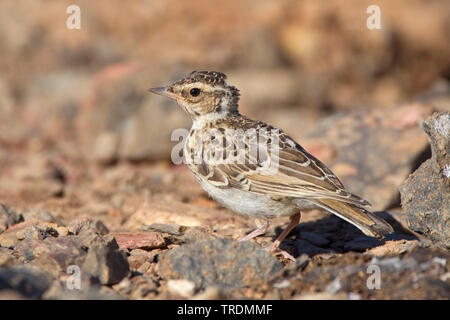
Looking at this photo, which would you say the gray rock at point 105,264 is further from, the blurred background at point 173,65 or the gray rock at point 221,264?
the blurred background at point 173,65

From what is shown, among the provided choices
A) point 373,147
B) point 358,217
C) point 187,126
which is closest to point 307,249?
point 358,217

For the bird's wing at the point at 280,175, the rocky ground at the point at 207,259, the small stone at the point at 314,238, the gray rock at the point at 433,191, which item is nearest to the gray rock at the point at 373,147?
the rocky ground at the point at 207,259

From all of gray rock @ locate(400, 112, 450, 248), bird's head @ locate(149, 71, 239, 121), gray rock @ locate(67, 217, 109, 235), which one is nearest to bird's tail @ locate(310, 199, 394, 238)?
gray rock @ locate(400, 112, 450, 248)

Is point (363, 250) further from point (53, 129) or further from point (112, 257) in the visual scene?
point (53, 129)

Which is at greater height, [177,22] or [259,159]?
[177,22]

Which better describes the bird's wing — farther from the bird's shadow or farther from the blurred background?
the blurred background

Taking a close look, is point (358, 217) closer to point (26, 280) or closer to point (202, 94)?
point (202, 94)

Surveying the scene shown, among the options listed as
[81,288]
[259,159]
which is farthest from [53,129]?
[81,288]
